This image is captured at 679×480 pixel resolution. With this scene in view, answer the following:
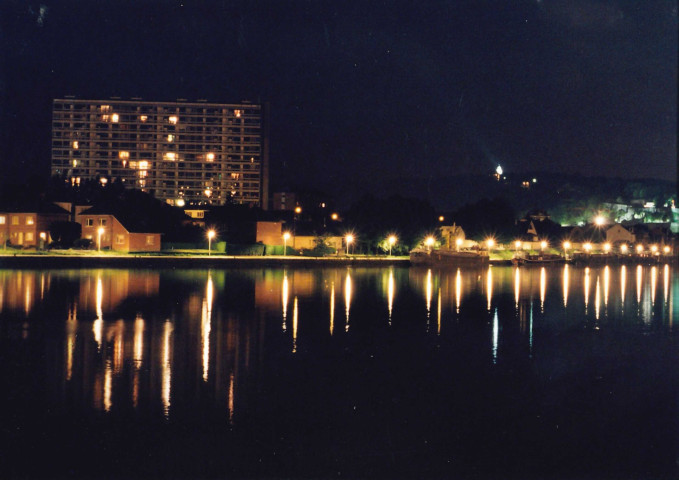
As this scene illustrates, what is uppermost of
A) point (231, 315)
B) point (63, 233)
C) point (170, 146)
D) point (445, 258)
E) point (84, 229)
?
point (170, 146)

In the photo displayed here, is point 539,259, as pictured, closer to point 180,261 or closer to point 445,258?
point 445,258

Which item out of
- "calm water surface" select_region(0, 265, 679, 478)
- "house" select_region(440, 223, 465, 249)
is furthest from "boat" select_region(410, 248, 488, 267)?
"calm water surface" select_region(0, 265, 679, 478)

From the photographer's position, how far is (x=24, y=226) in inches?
2004

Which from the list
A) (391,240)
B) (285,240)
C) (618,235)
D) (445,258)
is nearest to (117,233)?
(285,240)

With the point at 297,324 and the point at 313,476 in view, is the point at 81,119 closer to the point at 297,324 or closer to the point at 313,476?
the point at 297,324

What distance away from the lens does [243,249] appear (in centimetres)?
4750

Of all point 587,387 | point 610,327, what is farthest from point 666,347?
point 587,387

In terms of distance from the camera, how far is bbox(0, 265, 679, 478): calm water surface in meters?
7.32

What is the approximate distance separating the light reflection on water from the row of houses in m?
15.5

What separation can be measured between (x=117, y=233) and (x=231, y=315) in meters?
34.2

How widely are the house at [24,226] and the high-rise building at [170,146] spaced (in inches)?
2072

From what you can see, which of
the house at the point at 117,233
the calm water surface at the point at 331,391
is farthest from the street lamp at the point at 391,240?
the calm water surface at the point at 331,391

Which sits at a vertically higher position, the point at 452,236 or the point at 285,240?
the point at 452,236

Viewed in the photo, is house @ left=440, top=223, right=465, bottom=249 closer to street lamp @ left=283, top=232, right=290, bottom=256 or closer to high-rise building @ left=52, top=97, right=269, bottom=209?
street lamp @ left=283, top=232, right=290, bottom=256
